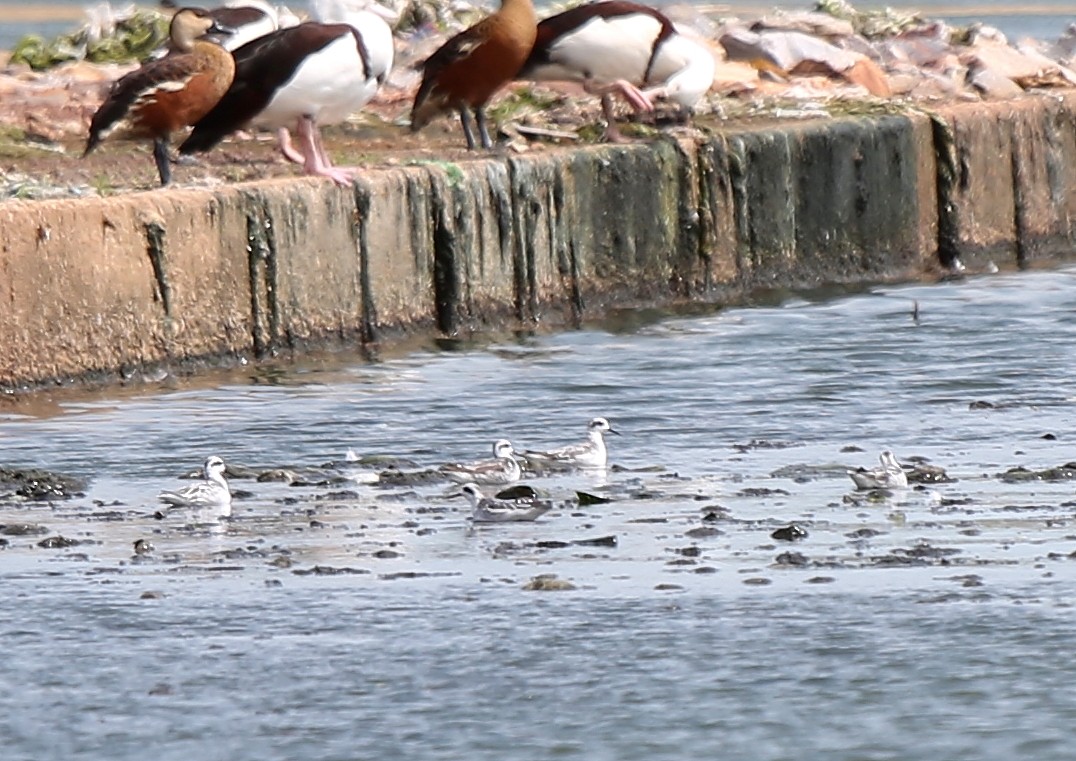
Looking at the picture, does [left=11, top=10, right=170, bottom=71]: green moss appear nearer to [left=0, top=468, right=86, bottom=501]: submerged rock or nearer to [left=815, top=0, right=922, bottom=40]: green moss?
[left=815, top=0, right=922, bottom=40]: green moss

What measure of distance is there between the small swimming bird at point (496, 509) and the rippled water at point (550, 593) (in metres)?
0.10

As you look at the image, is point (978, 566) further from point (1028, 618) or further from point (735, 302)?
point (735, 302)

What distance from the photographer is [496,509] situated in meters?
9.78

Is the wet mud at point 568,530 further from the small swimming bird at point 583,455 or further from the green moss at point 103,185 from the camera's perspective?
the green moss at point 103,185

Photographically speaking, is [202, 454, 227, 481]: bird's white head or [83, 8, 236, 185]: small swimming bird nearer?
[202, 454, 227, 481]: bird's white head

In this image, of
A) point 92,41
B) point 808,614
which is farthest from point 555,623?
point 92,41

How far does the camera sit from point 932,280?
19234 mm

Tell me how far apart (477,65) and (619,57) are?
1523 millimetres

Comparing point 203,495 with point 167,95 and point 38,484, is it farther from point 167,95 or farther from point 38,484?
point 167,95

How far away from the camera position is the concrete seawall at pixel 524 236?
43.3ft

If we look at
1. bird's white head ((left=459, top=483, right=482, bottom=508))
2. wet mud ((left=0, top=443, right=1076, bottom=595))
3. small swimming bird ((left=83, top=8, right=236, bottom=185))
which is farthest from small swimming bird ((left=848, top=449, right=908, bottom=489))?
small swimming bird ((left=83, top=8, right=236, bottom=185))

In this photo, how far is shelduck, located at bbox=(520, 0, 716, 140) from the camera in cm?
1794

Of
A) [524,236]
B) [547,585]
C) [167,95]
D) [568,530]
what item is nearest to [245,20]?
[524,236]

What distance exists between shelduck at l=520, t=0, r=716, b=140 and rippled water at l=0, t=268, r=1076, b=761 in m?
4.92
